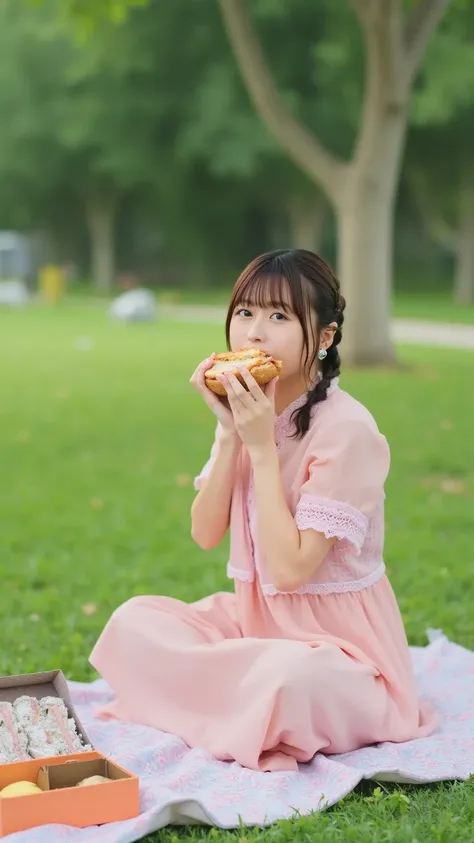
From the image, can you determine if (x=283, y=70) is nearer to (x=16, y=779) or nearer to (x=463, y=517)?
(x=463, y=517)

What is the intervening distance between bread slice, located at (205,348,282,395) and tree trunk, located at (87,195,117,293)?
1506 inches

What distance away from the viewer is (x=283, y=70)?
3192 centimetres

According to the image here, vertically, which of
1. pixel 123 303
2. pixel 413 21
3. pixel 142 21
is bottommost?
pixel 123 303

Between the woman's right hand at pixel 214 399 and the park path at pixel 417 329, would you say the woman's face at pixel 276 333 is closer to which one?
the woman's right hand at pixel 214 399

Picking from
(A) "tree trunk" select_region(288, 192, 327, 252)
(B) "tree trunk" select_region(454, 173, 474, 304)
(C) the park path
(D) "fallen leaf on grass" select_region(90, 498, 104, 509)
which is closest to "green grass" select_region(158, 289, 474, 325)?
(B) "tree trunk" select_region(454, 173, 474, 304)

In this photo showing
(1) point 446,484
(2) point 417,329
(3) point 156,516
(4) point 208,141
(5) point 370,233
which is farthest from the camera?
(4) point 208,141

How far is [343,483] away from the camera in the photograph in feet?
11.9

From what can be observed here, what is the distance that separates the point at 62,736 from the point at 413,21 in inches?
441

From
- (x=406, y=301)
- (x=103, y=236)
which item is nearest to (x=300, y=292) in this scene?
(x=406, y=301)

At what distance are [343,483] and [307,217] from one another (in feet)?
112

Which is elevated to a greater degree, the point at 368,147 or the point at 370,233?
the point at 368,147

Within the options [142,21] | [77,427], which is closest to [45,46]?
[142,21]

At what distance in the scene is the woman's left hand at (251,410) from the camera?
11.6 ft

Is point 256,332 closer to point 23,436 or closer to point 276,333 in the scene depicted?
point 276,333
